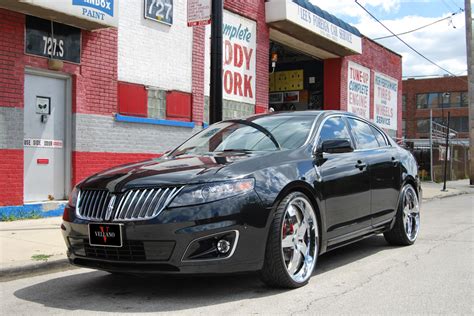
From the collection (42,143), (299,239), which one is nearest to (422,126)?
(42,143)

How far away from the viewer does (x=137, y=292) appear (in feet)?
15.9

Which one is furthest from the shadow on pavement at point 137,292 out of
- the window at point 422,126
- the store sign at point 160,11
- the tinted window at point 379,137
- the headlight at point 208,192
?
the window at point 422,126

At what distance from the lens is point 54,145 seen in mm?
9938

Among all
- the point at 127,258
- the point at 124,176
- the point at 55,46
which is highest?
the point at 55,46

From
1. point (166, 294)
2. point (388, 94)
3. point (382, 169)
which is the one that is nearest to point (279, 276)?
point (166, 294)

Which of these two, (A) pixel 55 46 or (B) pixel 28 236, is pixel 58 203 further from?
(A) pixel 55 46

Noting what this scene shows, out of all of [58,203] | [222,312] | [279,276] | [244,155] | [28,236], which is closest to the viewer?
[222,312]

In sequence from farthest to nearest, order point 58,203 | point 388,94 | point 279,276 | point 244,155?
point 388,94, point 58,203, point 244,155, point 279,276

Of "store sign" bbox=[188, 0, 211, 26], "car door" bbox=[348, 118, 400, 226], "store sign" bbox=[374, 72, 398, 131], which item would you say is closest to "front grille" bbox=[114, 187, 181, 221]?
"car door" bbox=[348, 118, 400, 226]

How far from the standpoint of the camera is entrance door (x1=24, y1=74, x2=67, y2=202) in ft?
31.2

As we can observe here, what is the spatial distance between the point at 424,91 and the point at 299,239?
63.4 metres

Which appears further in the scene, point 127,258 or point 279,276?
point 279,276

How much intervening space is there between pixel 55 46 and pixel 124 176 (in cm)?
601

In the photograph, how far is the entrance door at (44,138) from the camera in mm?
9523
